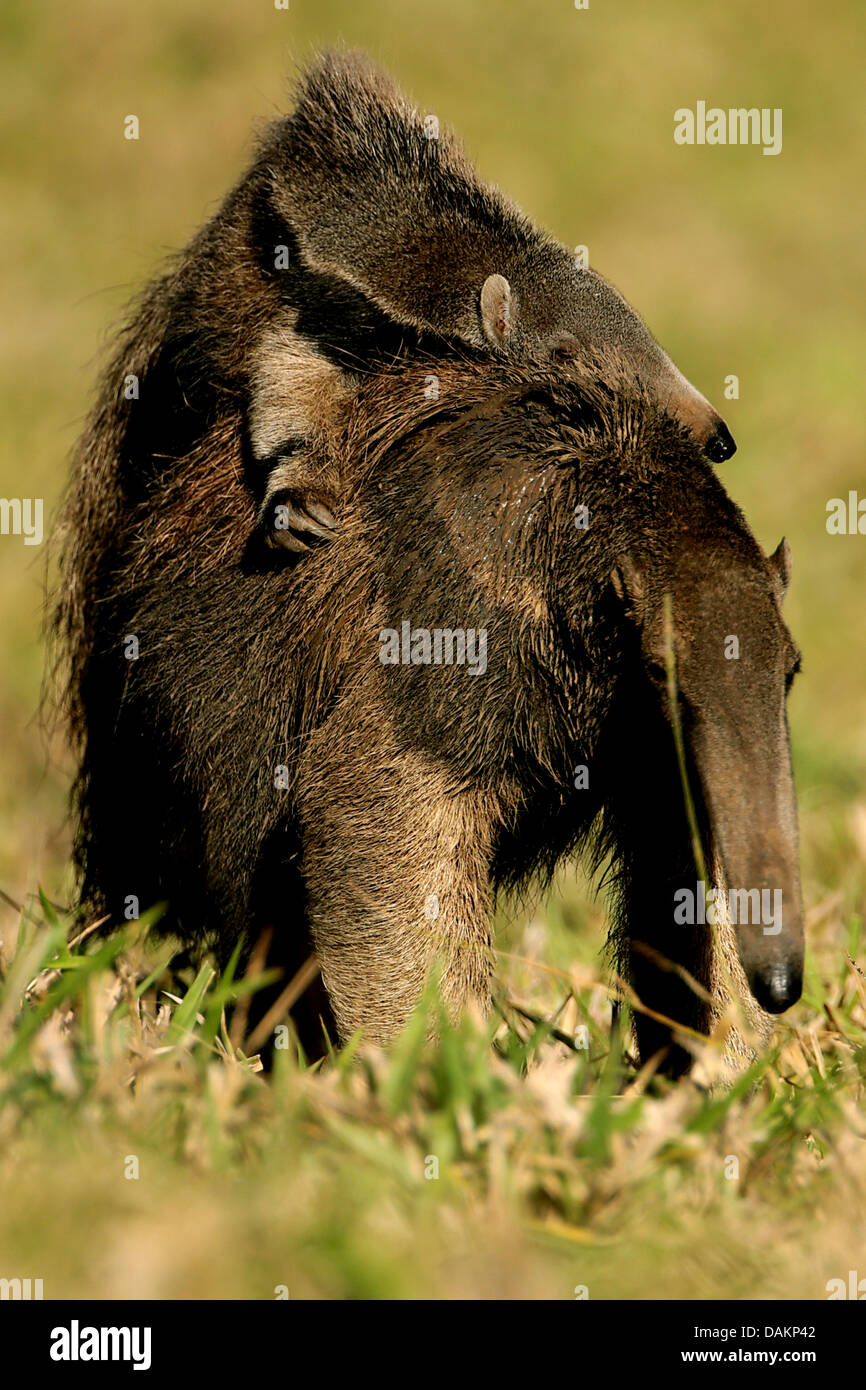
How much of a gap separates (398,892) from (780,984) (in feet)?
3.06

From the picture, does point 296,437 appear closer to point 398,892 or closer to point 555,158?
point 398,892

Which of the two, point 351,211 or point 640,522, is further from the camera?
point 351,211

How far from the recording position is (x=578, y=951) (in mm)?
5453

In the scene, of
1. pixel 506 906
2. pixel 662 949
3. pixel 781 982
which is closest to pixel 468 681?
pixel 662 949

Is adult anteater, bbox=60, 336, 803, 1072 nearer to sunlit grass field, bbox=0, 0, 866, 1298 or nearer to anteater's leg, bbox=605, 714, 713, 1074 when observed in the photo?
anteater's leg, bbox=605, 714, 713, 1074

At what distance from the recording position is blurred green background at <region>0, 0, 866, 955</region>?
13508 mm

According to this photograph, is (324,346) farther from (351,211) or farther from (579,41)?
(579,41)

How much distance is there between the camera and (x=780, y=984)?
2992mm

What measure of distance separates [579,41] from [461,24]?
1255mm

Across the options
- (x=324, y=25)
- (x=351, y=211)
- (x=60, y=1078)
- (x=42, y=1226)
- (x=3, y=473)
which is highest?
(x=324, y=25)

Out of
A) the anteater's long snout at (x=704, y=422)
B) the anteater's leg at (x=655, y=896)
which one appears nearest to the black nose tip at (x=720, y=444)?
the anteater's long snout at (x=704, y=422)

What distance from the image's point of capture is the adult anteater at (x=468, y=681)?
3314 millimetres

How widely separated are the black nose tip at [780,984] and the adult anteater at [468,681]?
0.04 metres
